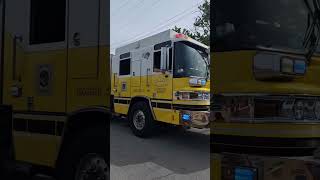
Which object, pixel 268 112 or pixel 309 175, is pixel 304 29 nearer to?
pixel 268 112

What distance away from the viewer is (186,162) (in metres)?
2.54

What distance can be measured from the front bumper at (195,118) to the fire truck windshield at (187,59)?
238 millimetres

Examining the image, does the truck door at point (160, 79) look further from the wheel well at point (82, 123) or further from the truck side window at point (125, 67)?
the wheel well at point (82, 123)

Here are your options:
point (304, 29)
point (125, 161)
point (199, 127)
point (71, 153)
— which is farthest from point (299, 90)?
point (71, 153)

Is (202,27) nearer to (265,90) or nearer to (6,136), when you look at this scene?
(265,90)

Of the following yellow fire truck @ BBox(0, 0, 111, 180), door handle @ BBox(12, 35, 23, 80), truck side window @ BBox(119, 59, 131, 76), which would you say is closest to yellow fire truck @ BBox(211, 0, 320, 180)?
truck side window @ BBox(119, 59, 131, 76)

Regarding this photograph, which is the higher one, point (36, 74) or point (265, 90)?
point (36, 74)

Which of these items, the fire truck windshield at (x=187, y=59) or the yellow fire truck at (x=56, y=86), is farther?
the yellow fire truck at (x=56, y=86)

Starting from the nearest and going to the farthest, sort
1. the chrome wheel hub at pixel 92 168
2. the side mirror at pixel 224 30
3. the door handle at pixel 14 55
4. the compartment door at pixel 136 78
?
the side mirror at pixel 224 30
the compartment door at pixel 136 78
the chrome wheel hub at pixel 92 168
the door handle at pixel 14 55

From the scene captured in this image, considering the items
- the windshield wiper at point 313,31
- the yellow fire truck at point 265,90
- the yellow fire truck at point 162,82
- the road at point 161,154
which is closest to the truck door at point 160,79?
the yellow fire truck at point 162,82

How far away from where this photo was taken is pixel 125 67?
9.81 ft

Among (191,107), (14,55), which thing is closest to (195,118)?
(191,107)

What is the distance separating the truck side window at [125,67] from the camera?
2.96m

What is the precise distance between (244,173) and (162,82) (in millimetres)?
801
